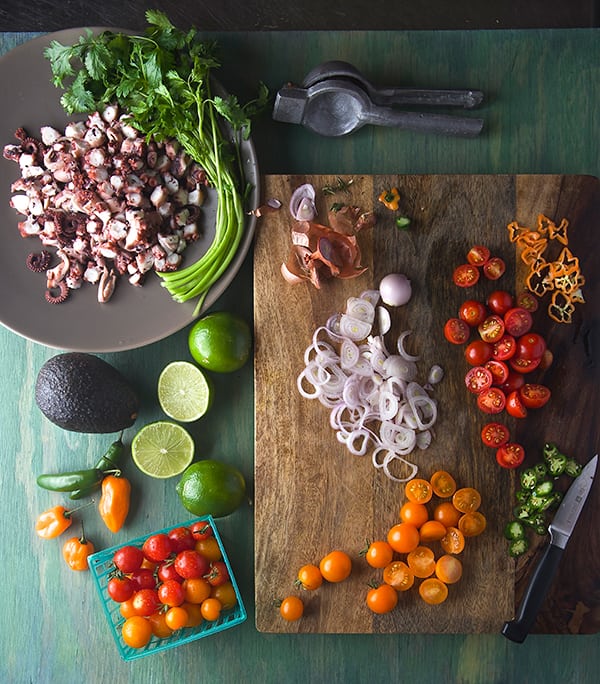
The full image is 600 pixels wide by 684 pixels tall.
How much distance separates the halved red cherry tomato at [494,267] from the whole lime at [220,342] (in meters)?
0.65

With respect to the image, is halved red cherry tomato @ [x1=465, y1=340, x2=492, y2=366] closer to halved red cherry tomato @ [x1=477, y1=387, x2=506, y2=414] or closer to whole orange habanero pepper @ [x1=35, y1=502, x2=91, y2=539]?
halved red cherry tomato @ [x1=477, y1=387, x2=506, y2=414]

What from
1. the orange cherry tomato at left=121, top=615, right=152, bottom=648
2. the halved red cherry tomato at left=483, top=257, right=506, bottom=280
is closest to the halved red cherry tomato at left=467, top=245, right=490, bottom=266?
the halved red cherry tomato at left=483, top=257, right=506, bottom=280

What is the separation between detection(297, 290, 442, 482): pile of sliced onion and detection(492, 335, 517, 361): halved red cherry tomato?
162mm

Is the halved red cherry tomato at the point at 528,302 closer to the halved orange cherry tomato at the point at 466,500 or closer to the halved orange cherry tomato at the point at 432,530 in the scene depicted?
the halved orange cherry tomato at the point at 466,500

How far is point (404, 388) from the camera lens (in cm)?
203

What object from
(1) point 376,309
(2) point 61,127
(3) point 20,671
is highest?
(2) point 61,127

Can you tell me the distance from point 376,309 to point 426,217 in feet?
0.92

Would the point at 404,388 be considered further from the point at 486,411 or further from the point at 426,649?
the point at 426,649

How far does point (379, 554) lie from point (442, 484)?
0.25 m

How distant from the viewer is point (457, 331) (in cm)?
201

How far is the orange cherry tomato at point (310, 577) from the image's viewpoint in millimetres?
1998

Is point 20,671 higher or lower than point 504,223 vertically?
lower

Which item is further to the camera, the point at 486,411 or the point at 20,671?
the point at 20,671

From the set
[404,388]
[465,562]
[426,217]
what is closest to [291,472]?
[404,388]
